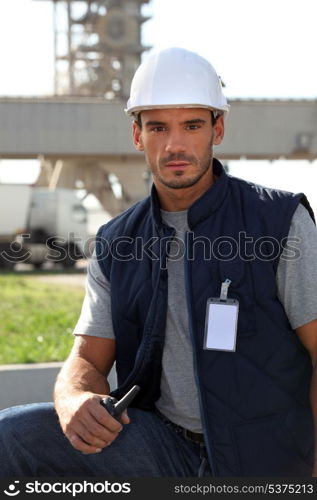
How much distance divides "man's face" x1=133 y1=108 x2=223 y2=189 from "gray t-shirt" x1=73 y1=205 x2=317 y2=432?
162mm

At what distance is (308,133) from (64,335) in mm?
24664

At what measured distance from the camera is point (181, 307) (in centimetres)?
280

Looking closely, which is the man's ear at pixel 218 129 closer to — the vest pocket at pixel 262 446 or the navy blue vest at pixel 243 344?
the navy blue vest at pixel 243 344

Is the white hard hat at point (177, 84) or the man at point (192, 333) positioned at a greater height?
the white hard hat at point (177, 84)

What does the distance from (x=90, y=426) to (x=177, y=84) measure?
1243mm

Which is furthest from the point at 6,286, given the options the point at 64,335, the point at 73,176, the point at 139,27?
the point at 139,27

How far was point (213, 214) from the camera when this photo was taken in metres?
2.85

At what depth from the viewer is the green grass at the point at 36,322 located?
6949 millimetres

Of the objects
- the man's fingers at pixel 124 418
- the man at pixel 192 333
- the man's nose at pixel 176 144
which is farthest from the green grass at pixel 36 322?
the man's nose at pixel 176 144

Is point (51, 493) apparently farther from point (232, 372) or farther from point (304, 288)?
point (304, 288)

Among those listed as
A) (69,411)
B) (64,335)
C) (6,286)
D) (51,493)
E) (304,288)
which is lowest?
(6,286)

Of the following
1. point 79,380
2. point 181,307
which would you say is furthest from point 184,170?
point 79,380

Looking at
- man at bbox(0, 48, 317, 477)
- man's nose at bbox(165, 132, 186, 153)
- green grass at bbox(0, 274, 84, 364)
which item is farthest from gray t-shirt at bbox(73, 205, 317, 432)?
green grass at bbox(0, 274, 84, 364)

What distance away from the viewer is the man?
8.72 feet
